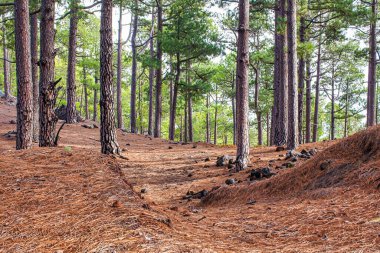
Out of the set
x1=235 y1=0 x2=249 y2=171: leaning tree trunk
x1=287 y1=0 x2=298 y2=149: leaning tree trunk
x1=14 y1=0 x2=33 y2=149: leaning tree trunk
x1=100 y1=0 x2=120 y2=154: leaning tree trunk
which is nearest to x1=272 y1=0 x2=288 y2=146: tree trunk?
x1=287 y1=0 x2=298 y2=149: leaning tree trunk

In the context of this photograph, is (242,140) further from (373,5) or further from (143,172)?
(373,5)

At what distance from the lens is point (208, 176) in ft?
28.9

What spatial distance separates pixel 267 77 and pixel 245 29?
19317mm

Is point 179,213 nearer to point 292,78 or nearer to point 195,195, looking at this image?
point 195,195

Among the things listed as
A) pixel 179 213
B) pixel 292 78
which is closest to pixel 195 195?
pixel 179 213

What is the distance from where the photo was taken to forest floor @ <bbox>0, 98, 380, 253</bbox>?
2.31m

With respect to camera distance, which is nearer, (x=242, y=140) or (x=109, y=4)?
(x=242, y=140)

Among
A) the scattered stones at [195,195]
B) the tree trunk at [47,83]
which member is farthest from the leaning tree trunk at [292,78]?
the tree trunk at [47,83]

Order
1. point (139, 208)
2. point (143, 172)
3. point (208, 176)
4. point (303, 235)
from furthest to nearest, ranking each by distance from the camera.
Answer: point (143, 172), point (208, 176), point (303, 235), point (139, 208)

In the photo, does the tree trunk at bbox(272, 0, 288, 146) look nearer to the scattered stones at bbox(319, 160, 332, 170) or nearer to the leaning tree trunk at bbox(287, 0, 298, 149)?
the leaning tree trunk at bbox(287, 0, 298, 149)

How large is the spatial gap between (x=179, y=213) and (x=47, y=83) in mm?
5682

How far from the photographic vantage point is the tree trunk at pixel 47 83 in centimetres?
789

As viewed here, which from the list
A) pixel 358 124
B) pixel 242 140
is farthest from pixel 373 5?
pixel 358 124

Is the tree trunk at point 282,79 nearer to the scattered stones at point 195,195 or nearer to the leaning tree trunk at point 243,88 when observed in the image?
the leaning tree trunk at point 243,88
